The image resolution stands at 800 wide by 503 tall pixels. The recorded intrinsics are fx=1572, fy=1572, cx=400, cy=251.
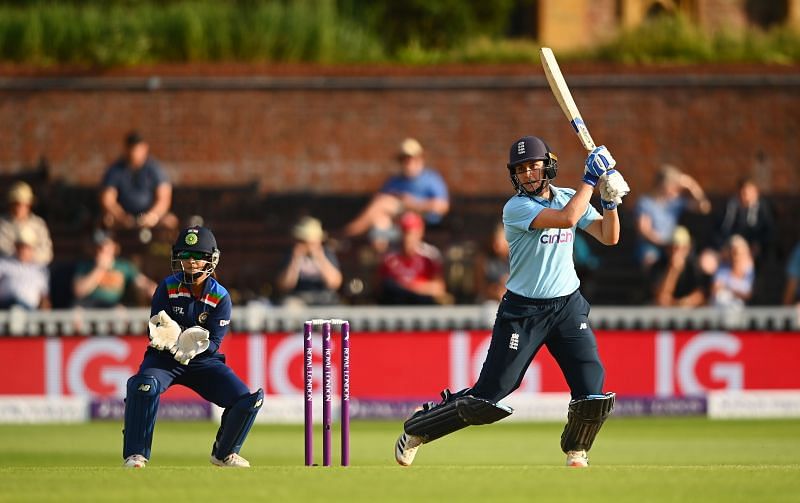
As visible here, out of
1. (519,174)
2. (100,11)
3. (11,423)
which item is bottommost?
(11,423)

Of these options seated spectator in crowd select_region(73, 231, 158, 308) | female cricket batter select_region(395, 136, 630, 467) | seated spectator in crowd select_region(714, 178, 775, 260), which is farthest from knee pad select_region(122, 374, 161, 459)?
seated spectator in crowd select_region(714, 178, 775, 260)

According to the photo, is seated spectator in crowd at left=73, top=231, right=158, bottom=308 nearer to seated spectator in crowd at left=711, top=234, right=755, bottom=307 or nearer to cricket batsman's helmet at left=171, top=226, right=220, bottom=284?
seated spectator in crowd at left=711, top=234, right=755, bottom=307

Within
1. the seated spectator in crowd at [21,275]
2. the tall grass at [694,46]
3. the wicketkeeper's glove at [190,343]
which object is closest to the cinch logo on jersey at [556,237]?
the wicketkeeper's glove at [190,343]

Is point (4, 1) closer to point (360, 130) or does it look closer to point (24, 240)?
point (360, 130)

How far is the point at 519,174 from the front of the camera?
7633 millimetres

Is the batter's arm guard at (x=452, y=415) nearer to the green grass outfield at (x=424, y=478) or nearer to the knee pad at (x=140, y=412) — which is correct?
the green grass outfield at (x=424, y=478)

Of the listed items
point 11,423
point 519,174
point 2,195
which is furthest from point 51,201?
point 519,174

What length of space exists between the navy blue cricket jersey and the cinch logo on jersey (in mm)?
1649

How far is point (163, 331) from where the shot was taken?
7.80m

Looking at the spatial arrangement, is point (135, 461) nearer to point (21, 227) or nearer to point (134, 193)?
point (21, 227)

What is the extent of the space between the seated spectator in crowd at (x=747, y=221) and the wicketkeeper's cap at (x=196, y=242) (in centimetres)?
691

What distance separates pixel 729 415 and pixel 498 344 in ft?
17.0

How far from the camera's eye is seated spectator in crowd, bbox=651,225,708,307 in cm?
1341

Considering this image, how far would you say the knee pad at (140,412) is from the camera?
25.4ft
